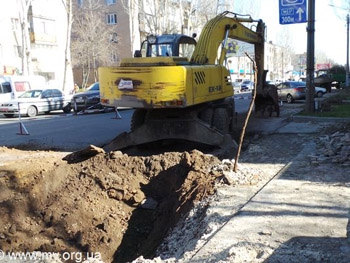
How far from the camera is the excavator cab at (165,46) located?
36.3 ft

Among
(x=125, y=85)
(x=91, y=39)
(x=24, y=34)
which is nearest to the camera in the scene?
(x=125, y=85)

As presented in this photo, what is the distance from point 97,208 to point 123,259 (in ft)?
3.80

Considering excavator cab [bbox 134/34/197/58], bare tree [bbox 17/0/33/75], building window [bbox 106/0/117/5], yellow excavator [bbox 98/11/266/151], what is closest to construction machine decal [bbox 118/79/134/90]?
yellow excavator [bbox 98/11/266/151]

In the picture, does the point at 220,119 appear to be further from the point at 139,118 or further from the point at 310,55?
the point at 310,55

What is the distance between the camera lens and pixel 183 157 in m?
8.02

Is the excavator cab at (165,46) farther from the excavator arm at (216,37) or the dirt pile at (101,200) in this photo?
the dirt pile at (101,200)

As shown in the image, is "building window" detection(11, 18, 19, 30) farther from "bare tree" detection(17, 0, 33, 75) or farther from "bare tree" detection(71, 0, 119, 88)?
"bare tree" detection(71, 0, 119, 88)

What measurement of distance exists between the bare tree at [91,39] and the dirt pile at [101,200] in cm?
4793

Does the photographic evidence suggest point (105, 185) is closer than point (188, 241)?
No

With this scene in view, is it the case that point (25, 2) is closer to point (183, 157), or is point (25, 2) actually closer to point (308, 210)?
point (183, 157)

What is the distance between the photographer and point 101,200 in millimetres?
7000

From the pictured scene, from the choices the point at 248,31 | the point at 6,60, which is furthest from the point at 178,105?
the point at 6,60

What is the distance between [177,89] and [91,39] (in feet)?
158

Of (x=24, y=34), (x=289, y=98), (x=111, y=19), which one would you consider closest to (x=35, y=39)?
(x=24, y=34)
